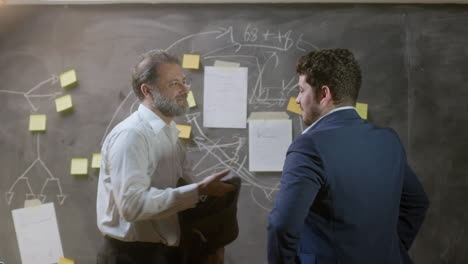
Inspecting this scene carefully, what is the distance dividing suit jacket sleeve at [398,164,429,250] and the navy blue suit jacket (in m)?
0.15

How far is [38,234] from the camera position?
2.09 metres

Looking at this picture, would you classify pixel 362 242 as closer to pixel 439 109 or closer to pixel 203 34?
pixel 439 109

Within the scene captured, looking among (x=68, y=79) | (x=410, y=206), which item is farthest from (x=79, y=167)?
(x=410, y=206)

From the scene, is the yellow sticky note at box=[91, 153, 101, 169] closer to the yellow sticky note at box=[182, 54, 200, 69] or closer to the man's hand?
the yellow sticky note at box=[182, 54, 200, 69]

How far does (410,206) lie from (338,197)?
16.7 inches

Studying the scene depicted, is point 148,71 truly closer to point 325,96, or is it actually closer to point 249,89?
point 249,89

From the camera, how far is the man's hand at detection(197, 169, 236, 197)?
4.75 feet

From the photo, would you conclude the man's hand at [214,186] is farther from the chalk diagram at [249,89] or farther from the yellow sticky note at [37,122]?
the yellow sticky note at [37,122]

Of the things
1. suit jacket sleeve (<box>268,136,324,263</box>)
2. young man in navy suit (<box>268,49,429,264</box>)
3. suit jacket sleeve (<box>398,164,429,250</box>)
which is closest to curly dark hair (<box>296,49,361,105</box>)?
young man in navy suit (<box>268,49,429,264</box>)

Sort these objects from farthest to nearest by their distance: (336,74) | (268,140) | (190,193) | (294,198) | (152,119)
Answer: (268,140) < (152,119) < (190,193) < (336,74) < (294,198)

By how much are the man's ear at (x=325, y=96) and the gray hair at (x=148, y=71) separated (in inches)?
25.2

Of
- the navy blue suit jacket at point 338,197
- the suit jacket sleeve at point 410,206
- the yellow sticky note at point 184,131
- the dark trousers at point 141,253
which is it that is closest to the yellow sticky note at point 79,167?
the yellow sticky note at point 184,131

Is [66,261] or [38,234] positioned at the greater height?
[38,234]

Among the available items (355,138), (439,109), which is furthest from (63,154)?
(439,109)
